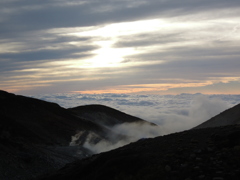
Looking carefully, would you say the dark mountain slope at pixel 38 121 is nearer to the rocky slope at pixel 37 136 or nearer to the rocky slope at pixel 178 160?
the rocky slope at pixel 37 136

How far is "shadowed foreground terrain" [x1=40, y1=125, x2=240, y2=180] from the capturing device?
1679 cm

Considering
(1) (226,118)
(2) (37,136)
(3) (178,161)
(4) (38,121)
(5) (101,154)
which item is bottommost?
(2) (37,136)

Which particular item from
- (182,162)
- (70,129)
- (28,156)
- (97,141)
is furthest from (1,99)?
(182,162)

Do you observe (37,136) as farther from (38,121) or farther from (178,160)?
(178,160)

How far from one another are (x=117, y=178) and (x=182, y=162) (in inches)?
144

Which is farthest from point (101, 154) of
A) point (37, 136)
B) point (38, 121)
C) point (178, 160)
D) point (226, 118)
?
point (38, 121)

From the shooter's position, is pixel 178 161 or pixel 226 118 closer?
pixel 178 161

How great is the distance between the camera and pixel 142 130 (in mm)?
138750

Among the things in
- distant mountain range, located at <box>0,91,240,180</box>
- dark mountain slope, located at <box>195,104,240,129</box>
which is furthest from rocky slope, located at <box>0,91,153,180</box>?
dark mountain slope, located at <box>195,104,240,129</box>

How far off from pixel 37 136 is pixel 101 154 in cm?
5179

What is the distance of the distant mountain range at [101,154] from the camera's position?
58.6ft

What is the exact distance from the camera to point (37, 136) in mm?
76188

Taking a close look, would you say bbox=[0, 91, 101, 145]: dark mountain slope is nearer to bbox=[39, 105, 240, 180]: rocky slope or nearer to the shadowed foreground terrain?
bbox=[39, 105, 240, 180]: rocky slope

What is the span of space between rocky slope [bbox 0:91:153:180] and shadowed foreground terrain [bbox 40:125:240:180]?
22.1m
